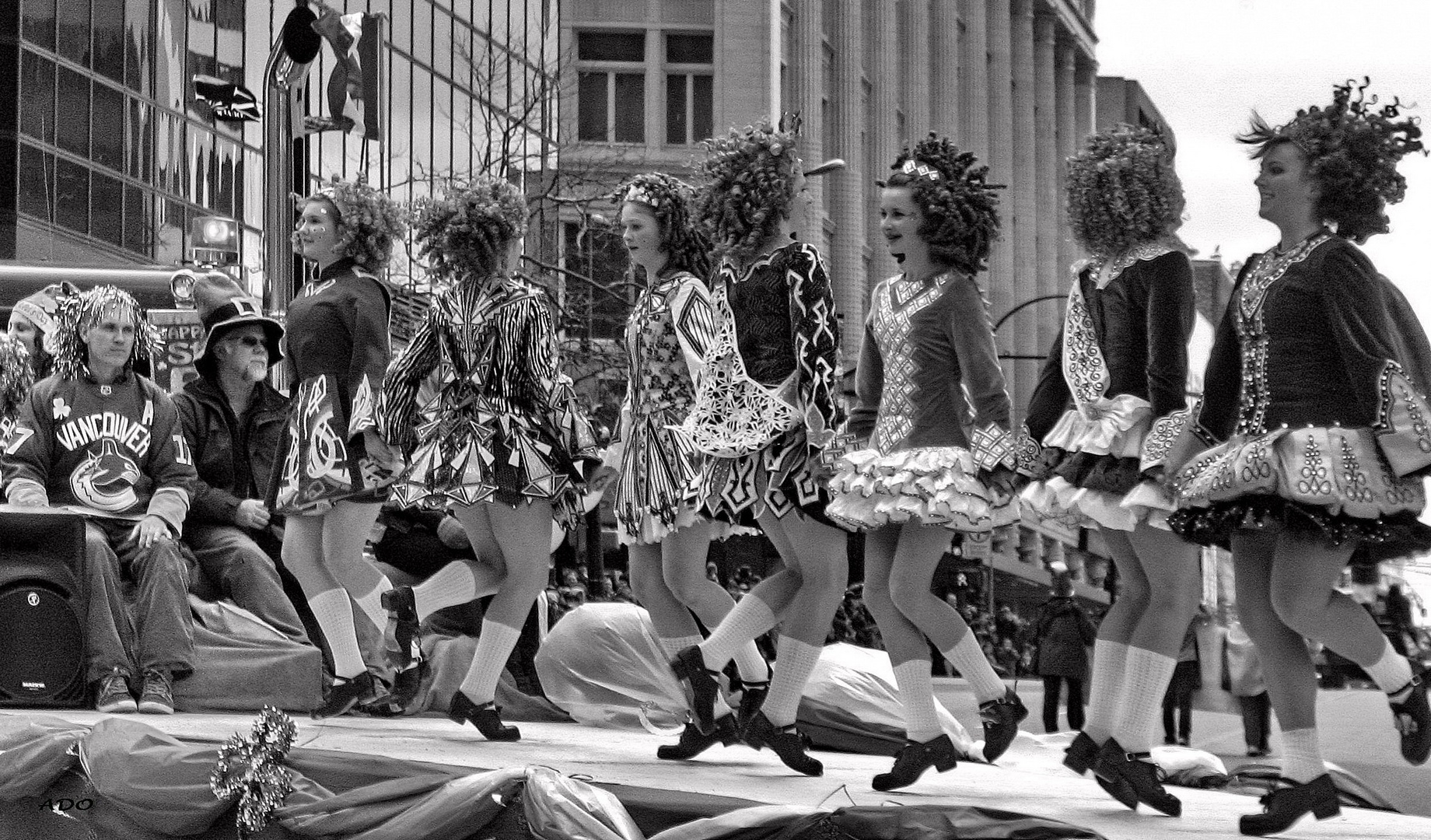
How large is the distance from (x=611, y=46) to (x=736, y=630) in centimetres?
4302

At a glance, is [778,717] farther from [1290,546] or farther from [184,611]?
[184,611]

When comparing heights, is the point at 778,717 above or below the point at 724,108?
below

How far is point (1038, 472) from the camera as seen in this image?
5.82m

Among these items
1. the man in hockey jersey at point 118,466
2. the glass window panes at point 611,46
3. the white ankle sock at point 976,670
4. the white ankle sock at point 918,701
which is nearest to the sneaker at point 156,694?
the man in hockey jersey at point 118,466

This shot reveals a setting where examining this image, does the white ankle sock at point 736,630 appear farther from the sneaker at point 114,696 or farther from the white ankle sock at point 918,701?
the sneaker at point 114,696

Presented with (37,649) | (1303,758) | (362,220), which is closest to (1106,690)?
(1303,758)

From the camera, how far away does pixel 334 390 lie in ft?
25.0

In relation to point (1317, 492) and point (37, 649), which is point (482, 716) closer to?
point (37, 649)

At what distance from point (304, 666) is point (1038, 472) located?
4021 mm

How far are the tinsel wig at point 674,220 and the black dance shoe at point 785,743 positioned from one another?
5.71 feet

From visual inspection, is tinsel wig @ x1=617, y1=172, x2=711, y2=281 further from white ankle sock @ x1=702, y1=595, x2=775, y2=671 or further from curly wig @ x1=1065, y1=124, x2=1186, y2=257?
curly wig @ x1=1065, y1=124, x2=1186, y2=257

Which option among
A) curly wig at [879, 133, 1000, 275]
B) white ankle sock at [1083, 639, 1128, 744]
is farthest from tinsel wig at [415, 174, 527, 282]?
white ankle sock at [1083, 639, 1128, 744]

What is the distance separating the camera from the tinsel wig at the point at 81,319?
28.5 ft

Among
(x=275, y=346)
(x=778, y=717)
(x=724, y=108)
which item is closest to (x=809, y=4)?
(x=724, y=108)
